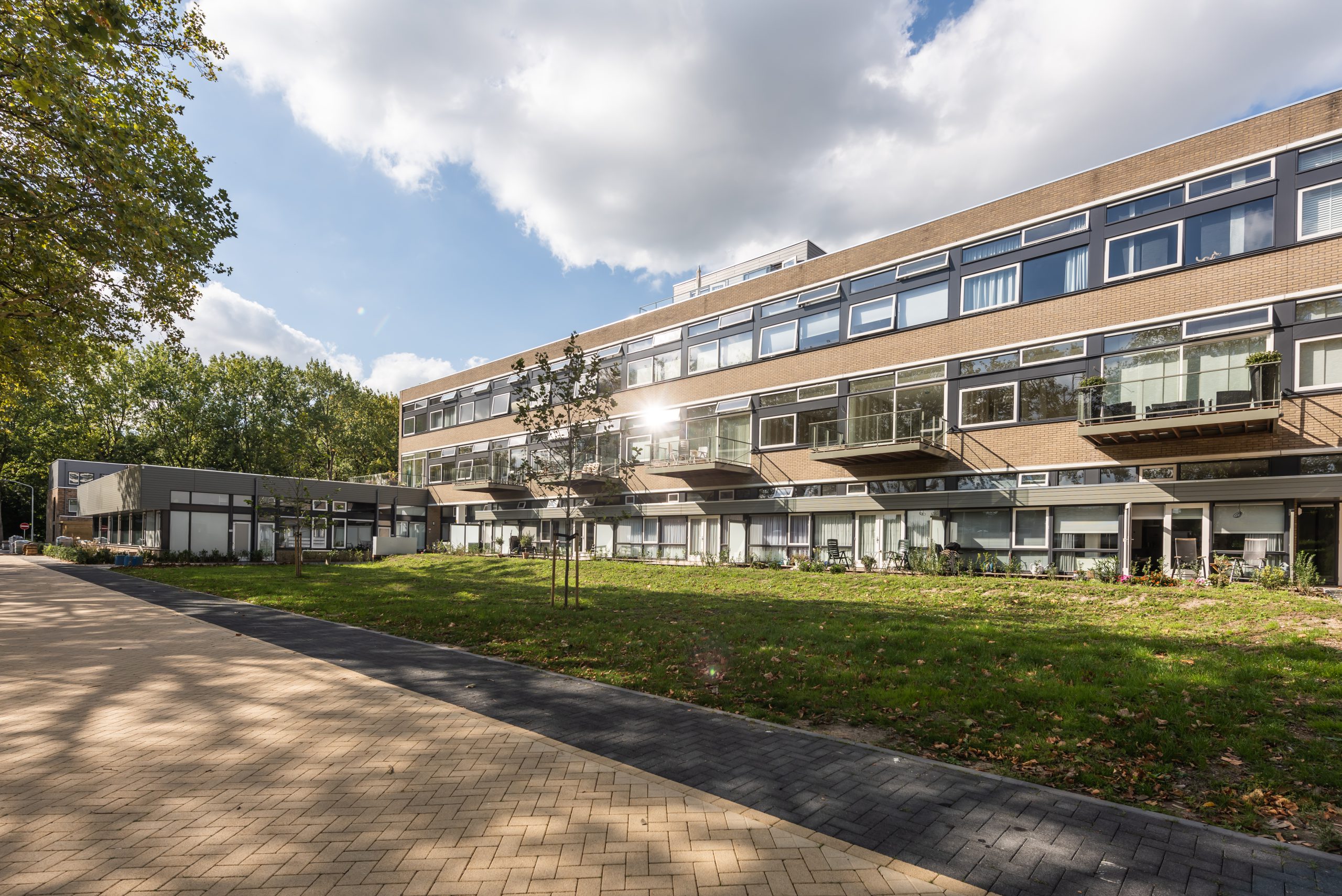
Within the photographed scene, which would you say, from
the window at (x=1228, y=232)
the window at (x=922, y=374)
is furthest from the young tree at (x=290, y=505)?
the window at (x=1228, y=232)

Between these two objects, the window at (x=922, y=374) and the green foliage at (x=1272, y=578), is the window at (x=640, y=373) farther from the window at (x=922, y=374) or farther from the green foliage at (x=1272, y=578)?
the green foliage at (x=1272, y=578)

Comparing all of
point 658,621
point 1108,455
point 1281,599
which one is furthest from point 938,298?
point 658,621

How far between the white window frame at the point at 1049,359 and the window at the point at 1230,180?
4.30m

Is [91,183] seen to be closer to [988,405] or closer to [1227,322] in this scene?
[988,405]

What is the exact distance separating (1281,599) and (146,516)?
46010 millimetres

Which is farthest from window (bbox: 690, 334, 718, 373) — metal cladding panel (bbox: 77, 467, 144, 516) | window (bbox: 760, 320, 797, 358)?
metal cladding panel (bbox: 77, 467, 144, 516)

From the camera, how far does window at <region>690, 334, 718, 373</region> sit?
2866 centimetres

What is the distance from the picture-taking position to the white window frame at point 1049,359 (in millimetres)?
18172

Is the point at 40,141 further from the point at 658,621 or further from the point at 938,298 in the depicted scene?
the point at 938,298

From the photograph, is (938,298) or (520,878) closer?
(520,878)

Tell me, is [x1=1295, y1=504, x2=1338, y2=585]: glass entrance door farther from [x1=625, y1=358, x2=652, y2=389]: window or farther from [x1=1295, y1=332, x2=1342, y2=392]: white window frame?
[x1=625, y1=358, x2=652, y2=389]: window

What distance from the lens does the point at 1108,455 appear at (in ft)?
57.3

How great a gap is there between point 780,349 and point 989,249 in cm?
836

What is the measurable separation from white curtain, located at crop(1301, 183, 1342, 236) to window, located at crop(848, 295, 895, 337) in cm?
1031
